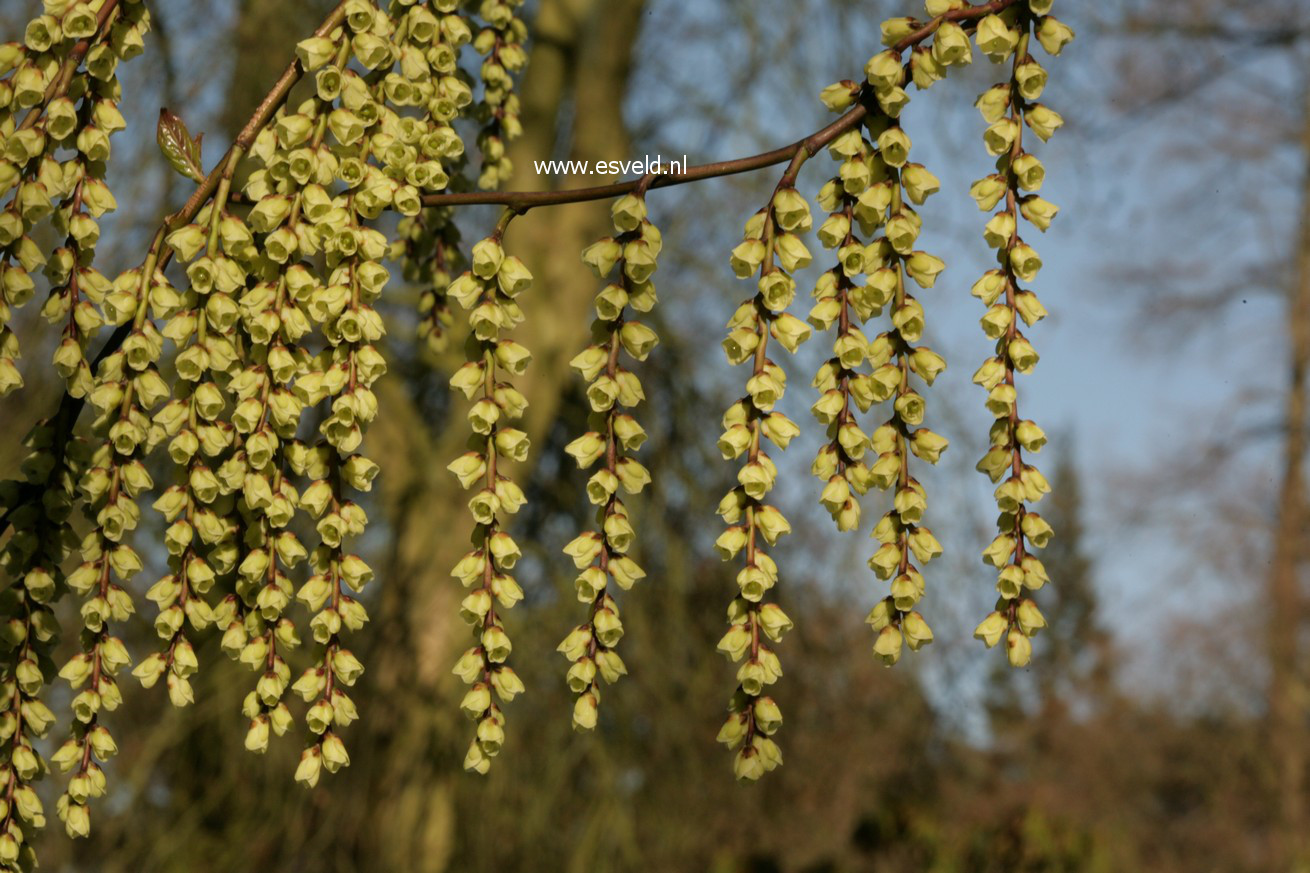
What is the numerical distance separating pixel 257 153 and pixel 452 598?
3063 mm

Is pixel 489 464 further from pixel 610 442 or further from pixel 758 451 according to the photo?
pixel 758 451

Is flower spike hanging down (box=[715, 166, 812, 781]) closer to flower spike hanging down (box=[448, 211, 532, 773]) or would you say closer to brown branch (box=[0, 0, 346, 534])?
flower spike hanging down (box=[448, 211, 532, 773])

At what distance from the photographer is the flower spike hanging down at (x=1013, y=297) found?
44.6 inches

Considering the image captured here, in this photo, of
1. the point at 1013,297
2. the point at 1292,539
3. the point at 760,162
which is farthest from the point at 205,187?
the point at 1292,539

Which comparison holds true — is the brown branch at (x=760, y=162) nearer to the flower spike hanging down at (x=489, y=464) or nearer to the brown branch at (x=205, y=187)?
the flower spike hanging down at (x=489, y=464)

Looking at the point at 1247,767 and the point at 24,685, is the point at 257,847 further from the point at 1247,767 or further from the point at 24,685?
the point at 1247,767

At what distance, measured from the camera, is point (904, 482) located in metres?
1.16

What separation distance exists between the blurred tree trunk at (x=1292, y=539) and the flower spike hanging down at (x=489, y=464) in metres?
11.1

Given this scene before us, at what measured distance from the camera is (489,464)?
115 centimetres

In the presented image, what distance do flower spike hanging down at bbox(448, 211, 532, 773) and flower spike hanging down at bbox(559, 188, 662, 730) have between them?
0.06 meters

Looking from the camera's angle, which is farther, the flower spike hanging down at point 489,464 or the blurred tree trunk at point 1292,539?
the blurred tree trunk at point 1292,539

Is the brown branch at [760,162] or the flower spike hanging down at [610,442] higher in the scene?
the brown branch at [760,162]

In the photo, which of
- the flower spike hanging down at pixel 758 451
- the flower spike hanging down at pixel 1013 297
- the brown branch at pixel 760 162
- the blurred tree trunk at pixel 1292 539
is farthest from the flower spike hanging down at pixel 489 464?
the blurred tree trunk at pixel 1292 539

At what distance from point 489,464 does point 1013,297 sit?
48cm
